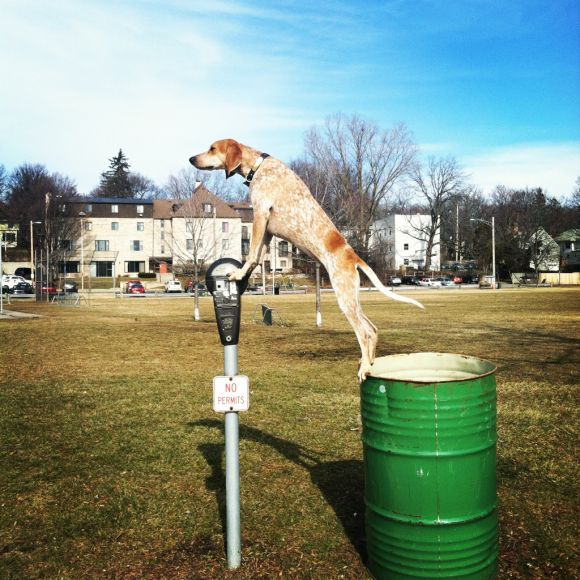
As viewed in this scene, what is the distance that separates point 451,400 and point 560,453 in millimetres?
3093

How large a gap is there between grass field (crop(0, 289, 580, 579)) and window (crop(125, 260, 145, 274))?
63.8m

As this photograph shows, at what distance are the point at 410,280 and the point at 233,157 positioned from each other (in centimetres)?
6672

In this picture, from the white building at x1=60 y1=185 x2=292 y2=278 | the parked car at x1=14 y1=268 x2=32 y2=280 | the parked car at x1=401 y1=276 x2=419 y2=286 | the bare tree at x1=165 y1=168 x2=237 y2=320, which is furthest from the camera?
the white building at x1=60 y1=185 x2=292 y2=278

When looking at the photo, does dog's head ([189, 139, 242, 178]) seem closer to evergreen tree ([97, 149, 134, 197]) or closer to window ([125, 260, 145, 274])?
window ([125, 260, 145, 274])

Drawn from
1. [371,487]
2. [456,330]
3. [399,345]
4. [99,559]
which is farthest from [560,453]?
[456,330]

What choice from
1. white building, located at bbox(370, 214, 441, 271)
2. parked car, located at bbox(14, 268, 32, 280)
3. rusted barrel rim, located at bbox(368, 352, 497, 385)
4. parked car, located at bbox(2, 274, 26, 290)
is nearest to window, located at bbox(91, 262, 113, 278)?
parked car, located at bbox(14, 268, 32, 280)

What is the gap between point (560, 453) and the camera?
548 cm

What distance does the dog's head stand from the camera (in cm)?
388

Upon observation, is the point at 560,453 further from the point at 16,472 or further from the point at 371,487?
the point at 16,472

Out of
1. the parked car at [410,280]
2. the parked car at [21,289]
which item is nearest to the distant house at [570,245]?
the parked car at [410,280]

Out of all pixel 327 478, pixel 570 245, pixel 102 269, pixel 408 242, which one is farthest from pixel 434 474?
pixel 570 245

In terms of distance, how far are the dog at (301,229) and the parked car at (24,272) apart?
71183mm

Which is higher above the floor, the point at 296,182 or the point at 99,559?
the point at 296,182

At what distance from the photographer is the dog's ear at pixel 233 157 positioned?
12.7ft
